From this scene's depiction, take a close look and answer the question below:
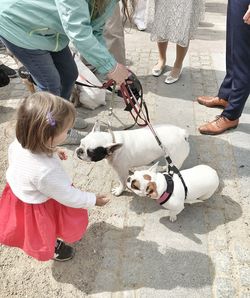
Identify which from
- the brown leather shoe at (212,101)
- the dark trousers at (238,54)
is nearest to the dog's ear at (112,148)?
the dark trousers at (238,54)

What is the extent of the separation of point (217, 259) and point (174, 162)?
923 millimetres

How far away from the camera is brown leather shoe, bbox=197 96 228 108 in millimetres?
4477

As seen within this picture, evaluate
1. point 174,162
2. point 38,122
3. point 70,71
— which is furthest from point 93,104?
point 38,122

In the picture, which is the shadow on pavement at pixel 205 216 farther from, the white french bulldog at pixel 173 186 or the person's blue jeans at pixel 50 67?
the person's blue jeans at pixel 50 67

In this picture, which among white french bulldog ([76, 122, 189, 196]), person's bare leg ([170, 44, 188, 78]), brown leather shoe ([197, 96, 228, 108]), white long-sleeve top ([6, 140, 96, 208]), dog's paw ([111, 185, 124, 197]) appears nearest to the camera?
white long-sleeve top ([6, 140, 96, 208])

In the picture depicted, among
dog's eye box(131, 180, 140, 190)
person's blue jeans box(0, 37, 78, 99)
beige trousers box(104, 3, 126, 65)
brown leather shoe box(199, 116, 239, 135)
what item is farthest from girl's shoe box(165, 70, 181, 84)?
dog's eye box(131, 180, 140, 190)

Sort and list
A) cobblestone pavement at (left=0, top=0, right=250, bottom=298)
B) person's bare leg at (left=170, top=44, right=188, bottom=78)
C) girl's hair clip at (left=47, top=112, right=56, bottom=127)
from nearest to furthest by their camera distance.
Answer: girl's hair clip at (left=47, top=112, right=56, bottom=127), cobblestone pavement at (left=0, top=0, right=250, bottom=298), person's bare leg at (left=170, top=44, right=188, bottom=78)

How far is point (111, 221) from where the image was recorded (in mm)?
3041

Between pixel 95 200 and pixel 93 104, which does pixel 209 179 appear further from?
pixel 93 104

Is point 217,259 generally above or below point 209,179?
below

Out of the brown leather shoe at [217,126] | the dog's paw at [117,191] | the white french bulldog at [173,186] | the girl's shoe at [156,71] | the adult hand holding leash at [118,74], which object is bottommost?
the girl's shoe at [156,71]

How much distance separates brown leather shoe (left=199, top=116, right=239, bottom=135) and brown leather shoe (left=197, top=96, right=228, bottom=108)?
457 mm

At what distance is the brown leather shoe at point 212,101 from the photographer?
4.48 meters

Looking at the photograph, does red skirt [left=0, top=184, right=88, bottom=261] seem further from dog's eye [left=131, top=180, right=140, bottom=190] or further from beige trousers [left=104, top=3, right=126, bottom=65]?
beige trousers [left=104, top=3, right=126, bottom=65]
